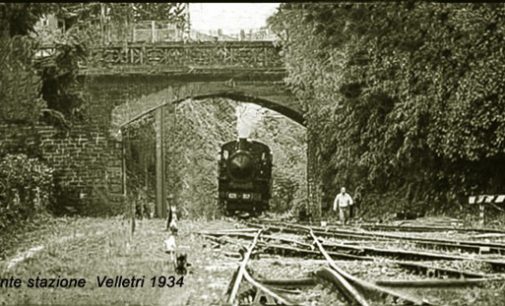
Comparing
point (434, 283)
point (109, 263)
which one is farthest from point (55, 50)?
point (434, 283)

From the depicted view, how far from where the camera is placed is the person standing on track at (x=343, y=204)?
6887 mm

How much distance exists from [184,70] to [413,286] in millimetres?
3205

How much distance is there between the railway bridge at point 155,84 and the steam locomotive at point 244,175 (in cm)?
438

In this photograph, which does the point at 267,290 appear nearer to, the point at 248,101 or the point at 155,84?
the point at 248,101

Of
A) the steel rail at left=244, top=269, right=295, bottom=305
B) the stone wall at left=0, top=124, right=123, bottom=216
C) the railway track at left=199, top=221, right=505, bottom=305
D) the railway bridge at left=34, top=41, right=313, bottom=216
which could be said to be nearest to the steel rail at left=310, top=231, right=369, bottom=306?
the railway track at left=199, top=221, right=505, bottom=305

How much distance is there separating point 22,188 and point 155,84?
1.68m

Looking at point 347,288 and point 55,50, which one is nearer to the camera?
point 347,288

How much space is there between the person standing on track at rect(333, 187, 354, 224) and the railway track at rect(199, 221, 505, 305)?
22 cm

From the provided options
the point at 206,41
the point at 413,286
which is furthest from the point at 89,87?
the point at 413,286

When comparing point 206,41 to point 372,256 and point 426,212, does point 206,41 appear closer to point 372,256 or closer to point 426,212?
point 372,256

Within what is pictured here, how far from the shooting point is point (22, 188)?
672 centimetres

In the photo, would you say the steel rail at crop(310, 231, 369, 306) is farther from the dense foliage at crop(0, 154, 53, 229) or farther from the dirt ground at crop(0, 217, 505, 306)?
the dense foliage at crop(0, 154, 53, 229)

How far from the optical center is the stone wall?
6.14 meters

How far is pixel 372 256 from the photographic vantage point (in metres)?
6.81
